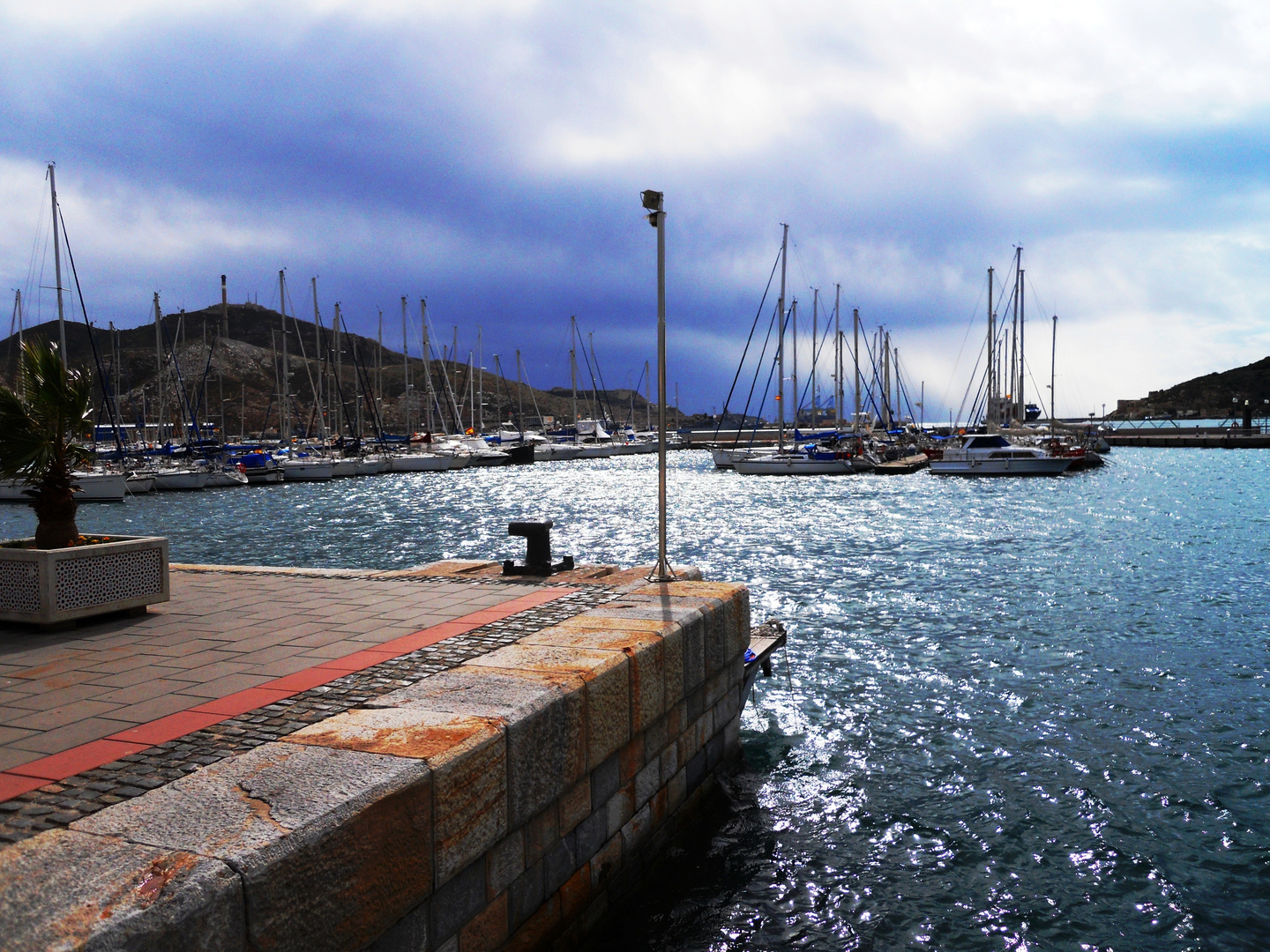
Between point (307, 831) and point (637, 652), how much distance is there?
2.64 metres

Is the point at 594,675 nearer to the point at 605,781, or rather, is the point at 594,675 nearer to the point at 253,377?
the point at 605,781

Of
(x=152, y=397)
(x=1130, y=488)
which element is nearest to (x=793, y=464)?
(x=1130, y=488)

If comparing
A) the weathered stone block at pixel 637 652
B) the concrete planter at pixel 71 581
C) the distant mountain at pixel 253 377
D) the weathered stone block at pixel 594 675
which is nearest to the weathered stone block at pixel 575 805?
the weathered stone block at pixel 594 675

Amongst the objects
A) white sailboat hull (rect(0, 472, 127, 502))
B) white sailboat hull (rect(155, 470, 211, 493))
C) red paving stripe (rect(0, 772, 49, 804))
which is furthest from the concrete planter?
white sailboat hull (rect(155, 470, 211, 493))

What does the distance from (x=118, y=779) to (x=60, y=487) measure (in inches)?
180

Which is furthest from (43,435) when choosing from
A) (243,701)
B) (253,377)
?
(253,377)

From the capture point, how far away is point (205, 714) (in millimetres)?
4367

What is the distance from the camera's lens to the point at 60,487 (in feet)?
23.2

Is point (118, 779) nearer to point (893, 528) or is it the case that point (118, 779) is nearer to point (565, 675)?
point (565, 675)

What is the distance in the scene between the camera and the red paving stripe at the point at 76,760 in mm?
3609

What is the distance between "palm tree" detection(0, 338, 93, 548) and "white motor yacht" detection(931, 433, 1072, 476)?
49.2 m

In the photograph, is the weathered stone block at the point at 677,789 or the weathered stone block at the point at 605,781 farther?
the weathered stone block at the point at 677,789

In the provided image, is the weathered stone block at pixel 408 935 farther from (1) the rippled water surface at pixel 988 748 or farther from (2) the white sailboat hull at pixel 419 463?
(2) the white sailboat hull at pixel 419 463

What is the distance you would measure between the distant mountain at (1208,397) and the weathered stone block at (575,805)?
167m
